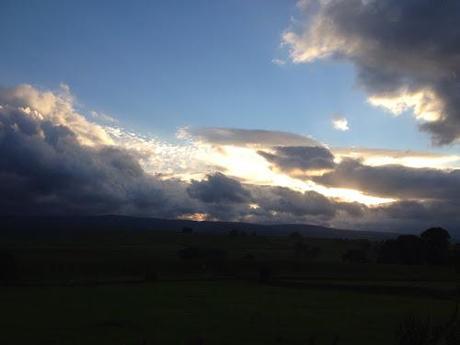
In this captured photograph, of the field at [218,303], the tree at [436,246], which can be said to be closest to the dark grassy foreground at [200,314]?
the field at [218,303]

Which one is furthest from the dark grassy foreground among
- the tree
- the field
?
the tree

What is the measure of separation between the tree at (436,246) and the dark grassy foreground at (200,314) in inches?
2480

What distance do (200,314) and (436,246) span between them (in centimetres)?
10014

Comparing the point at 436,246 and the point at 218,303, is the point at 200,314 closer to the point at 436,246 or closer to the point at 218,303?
the point at 218,303

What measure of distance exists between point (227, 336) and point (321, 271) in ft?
264

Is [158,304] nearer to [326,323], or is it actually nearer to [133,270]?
[326,323]

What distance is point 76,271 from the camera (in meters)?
115

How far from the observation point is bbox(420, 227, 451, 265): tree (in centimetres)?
13612

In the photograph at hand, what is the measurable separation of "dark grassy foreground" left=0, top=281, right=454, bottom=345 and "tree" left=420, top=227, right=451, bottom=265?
6299 centimetres

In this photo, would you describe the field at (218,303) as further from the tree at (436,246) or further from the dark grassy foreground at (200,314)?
the tree at (436,246)

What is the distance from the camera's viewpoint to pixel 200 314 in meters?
55.8

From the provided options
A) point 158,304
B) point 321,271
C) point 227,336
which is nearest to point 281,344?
point 227,336

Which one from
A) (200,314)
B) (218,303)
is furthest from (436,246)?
(200,314)

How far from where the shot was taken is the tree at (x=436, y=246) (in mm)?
136125
